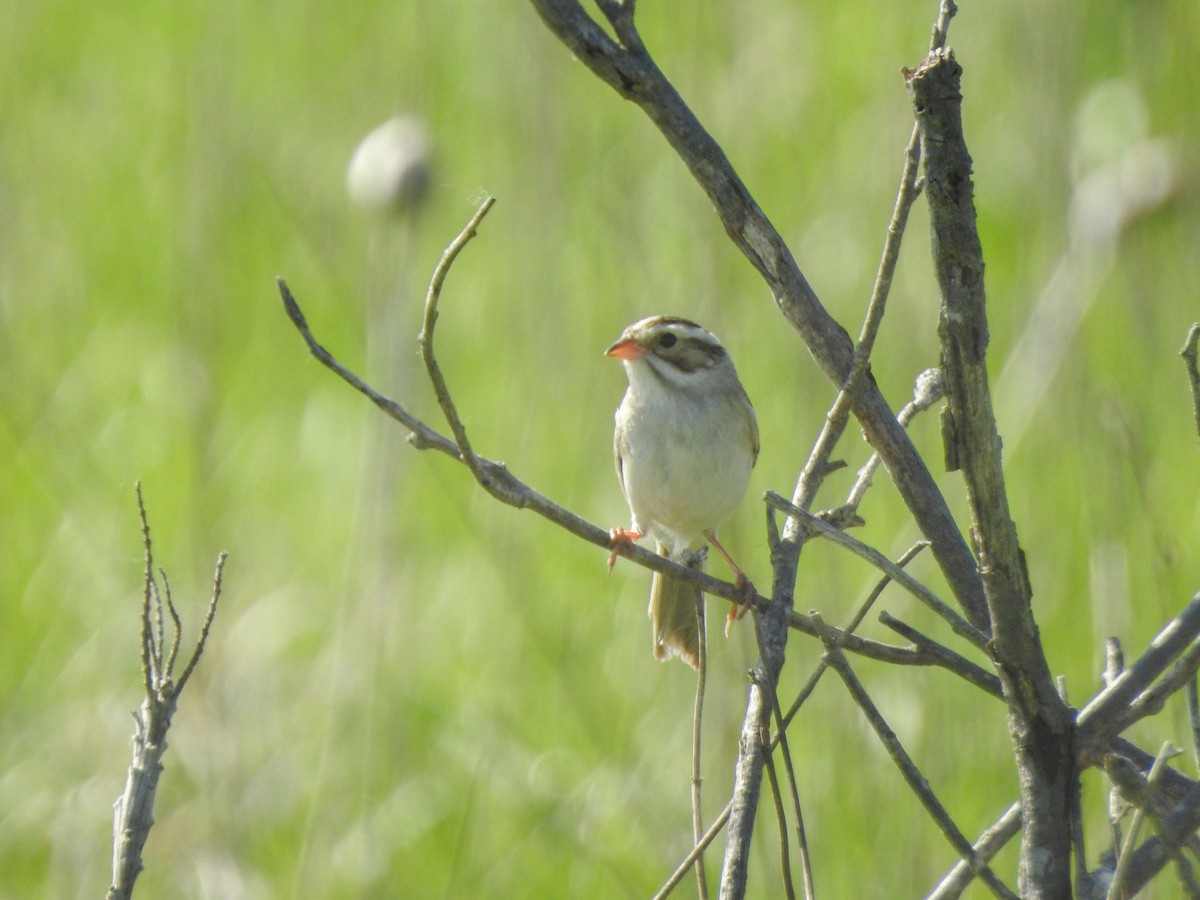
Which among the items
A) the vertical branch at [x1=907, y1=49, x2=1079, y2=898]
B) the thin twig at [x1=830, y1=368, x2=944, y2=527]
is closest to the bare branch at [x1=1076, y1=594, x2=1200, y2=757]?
the vertical branch at [x1=907, y1=49, x2=1079, y2=898]

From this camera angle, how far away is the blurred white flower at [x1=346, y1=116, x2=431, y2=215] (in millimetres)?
4027

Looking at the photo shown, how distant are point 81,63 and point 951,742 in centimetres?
547

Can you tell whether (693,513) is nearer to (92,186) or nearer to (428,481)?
(428,481)

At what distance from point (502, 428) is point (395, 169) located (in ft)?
3.18

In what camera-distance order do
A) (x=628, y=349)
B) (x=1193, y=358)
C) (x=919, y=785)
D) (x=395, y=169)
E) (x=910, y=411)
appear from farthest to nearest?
1. (x=395, y=169)
2. (x=628, y=349)
3. (x=910, y=411)
4. (x=1193, y=358)
5. (x=919, y=785)

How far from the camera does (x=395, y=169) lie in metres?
4.08

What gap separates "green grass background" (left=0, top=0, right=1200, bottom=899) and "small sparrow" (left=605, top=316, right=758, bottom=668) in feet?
0.46

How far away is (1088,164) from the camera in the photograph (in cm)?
511

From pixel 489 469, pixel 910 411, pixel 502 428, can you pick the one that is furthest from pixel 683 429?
pixel 489 469

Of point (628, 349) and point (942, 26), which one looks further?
point (628, 349)

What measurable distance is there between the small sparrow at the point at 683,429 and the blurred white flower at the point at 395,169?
69 cm

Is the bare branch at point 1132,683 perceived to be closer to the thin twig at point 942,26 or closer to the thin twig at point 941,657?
the thin twig at point 941,657

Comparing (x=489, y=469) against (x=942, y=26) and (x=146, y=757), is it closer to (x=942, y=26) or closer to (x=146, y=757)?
(x=146, y=757)

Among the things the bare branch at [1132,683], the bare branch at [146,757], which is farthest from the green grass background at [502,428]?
the bare branch at [146,757]
